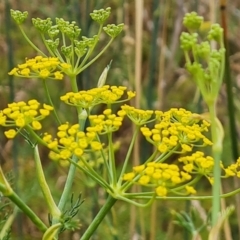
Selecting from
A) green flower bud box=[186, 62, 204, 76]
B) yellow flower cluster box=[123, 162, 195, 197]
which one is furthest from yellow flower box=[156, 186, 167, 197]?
green flower bud box=[186, 62, 204, 76]

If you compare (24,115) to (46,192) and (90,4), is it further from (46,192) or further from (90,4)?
(90,4)

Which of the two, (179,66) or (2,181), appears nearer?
(2,181)

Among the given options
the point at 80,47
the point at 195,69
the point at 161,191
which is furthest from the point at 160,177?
the point at 80,47

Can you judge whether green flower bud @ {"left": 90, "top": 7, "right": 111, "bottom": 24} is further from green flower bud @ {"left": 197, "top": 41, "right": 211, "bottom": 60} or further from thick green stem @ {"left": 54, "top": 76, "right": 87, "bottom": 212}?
green flower bud @ {"left": 197, "top": 41, "right": 211, "bottom": 60}

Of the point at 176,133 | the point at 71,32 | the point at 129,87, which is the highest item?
the point at 71,32

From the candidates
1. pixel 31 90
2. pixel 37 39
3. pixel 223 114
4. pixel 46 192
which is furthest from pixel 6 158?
pixel 46 192

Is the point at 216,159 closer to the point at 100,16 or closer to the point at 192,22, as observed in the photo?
the point at 192,22

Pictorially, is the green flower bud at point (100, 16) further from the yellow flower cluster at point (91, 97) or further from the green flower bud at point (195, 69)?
the green flower bud at point (195, 69)

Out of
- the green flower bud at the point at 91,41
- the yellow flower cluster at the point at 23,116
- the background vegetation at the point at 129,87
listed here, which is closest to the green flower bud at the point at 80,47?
the green flower bud at the point at 91,41

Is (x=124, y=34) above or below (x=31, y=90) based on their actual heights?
above
